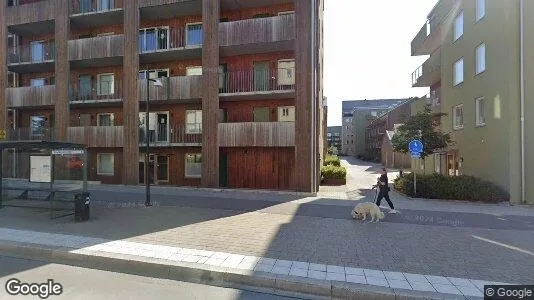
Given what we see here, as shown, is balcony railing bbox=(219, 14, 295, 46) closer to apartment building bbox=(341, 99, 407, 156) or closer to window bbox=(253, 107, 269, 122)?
window bbox=(253, 107, 269, 122)

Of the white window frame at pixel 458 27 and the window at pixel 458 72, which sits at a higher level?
the white window frame at pixel 458 27

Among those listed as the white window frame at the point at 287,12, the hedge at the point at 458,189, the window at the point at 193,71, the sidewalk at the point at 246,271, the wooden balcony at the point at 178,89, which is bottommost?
the sidewalk at the point at 246,271

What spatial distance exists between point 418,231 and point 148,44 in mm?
17522

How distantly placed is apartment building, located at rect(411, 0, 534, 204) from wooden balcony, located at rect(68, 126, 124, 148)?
19355 mm

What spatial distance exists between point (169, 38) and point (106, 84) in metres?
5.21

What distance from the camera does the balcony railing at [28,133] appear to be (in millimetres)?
21438

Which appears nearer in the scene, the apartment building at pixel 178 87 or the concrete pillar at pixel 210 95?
the apartment building at pixel 178 87

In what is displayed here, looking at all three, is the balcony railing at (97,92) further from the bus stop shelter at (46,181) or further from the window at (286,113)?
the window at (286,113)

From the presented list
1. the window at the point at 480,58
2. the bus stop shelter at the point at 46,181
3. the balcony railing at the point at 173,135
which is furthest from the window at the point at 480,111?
the bus stop shelter at the point at 46,181

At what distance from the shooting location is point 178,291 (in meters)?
4.88

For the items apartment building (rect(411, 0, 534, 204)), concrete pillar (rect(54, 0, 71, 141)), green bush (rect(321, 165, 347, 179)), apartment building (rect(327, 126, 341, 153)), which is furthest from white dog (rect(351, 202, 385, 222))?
apartment building (rect(327, 126, 341, 153))

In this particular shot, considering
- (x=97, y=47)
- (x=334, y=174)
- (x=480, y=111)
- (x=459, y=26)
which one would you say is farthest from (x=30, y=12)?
(x=480, y=111)

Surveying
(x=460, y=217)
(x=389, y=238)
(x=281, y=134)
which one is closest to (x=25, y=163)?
(x=281, y=134)

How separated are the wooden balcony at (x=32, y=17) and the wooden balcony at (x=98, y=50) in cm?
291
